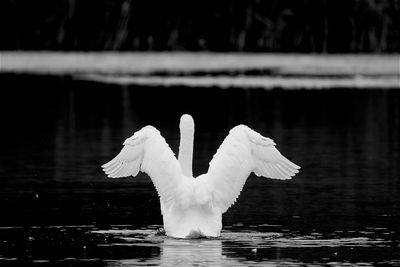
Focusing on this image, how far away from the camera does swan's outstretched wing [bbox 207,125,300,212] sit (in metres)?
16.8

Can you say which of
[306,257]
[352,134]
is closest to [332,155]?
[352,134]

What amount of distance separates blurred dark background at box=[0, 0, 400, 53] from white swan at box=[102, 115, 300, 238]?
63.7 meters

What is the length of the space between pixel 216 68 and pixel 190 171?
173 ft

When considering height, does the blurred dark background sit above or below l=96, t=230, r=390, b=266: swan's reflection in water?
above

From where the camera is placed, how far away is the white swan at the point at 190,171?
1631cm

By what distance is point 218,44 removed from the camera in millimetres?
88125

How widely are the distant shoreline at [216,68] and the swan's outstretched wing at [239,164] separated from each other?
33.9m

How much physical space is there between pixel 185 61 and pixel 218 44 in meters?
10.2

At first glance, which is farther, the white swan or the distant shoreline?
the distant shoreline

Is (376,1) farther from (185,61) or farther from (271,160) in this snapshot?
(271,160)

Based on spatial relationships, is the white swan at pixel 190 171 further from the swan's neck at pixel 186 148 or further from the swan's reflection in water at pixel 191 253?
the swan's reflection in water at pixel 191 253

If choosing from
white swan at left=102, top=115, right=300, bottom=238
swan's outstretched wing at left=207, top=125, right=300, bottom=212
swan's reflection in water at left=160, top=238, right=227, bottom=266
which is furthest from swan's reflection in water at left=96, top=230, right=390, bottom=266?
swan's outstretched wing at left=207, top=125, right=300, bottom=212

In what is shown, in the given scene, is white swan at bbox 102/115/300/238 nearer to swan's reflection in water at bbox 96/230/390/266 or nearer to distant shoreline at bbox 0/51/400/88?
swan's reflection in water at bbox 96/230/390/266

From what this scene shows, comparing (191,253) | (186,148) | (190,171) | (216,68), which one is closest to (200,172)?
(186,148)
